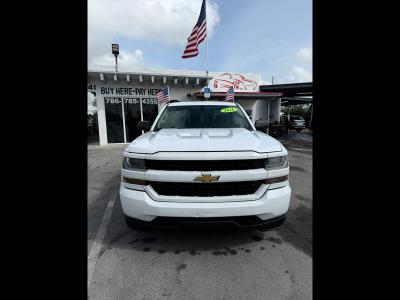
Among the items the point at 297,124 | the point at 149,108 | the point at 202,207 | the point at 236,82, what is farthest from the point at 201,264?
the point at 297,124

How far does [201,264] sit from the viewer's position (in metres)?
2.26

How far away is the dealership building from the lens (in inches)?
499

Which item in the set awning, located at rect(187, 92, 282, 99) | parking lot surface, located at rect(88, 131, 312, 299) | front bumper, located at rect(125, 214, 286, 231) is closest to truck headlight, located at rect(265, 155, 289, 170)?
front bumper, located at rect(125, 214, 286, 231)

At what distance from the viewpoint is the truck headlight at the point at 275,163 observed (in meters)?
2.35

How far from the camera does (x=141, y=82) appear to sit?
1309 cm

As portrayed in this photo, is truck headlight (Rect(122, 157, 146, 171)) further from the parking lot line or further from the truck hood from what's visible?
the parking lot line

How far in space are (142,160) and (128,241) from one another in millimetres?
1108

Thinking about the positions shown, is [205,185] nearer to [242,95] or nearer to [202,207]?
[202,207]

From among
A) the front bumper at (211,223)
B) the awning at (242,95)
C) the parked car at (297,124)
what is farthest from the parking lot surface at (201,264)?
the parked car at (297,124)

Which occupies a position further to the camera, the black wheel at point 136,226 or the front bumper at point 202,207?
the black wheel at point 136,226

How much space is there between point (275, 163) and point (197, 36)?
11346 mm

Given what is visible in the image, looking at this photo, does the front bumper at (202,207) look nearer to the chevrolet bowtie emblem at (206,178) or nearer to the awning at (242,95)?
the chevrolet bowtie emblem at (206,178)
